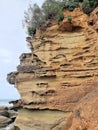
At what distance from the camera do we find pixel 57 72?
20.2 m

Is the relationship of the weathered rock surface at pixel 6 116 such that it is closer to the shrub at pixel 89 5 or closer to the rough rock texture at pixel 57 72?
the rough rock texture at pixel 57 72

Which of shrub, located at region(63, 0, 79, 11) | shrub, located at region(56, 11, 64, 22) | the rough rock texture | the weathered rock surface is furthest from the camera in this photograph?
the weathered rock surface

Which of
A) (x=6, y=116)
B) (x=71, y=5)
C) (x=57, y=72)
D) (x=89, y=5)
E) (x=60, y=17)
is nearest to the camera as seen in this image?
(x=57, y=72)

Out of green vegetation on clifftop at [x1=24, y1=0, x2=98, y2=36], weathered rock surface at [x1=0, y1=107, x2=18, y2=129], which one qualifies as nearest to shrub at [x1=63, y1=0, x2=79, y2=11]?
green vegetation on clifftop at [x1=24, y1=0, x2=98, y2=36]

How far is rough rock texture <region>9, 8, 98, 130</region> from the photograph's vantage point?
62.3 ft

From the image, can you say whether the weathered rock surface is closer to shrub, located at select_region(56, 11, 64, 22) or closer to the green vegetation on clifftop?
the green vegetation on clifftop

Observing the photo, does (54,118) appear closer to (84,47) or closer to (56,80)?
(56,80)

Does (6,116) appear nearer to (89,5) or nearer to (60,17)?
(60,17)

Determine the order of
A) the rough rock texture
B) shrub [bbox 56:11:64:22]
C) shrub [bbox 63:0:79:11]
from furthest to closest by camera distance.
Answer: shrub [bbox 63:0:79:11] < shrub [bbox 56:11:64:22] < the rough rock texture

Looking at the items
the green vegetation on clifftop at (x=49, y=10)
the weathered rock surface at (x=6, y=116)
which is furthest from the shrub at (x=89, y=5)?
the weathered rock surface at (x=6, y=116)

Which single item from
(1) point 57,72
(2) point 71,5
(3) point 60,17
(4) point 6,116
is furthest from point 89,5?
(4) point 6,116

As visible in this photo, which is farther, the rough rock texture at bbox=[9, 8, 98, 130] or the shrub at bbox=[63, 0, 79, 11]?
the shrub at bbox=[63, 0, 79, 11]

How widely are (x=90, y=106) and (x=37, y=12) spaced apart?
497 inches

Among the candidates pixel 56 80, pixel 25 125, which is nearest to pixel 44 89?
pixel 56 80
